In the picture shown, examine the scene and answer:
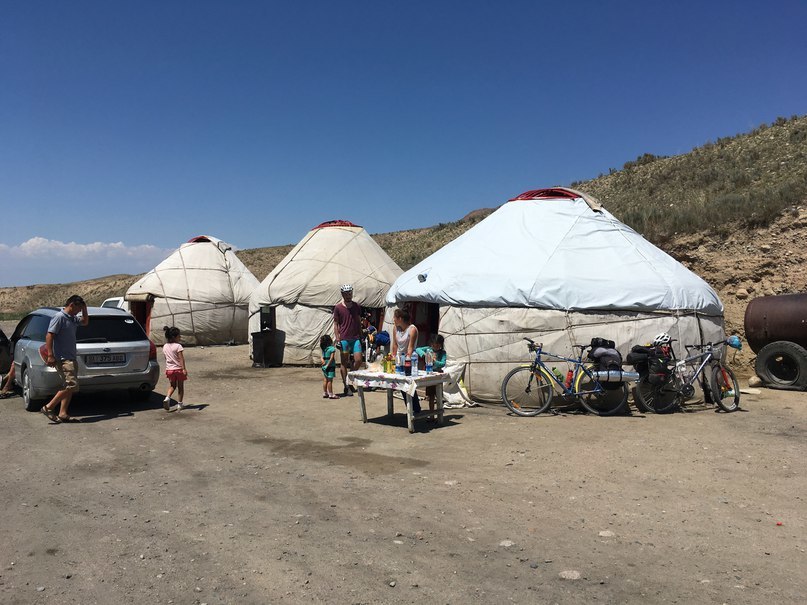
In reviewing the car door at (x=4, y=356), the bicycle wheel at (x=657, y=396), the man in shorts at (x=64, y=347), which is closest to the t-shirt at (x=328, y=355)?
the man in shorts at (x=64, y=347)

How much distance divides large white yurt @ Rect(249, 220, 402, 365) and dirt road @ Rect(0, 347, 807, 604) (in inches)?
257

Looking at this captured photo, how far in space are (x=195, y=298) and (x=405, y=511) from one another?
15668mm

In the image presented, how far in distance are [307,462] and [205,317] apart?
13892 millimetres

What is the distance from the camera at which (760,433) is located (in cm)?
703

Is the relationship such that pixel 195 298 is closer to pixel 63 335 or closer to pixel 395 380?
pixel 63 335

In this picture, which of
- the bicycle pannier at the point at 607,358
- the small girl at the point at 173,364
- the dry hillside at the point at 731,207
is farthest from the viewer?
the dry hillside at the point at 731,207

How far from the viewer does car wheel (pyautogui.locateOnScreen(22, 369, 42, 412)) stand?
834 centimetres

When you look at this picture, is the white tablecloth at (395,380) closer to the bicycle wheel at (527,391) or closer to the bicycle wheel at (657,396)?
the bicycle wheel at (527,391)

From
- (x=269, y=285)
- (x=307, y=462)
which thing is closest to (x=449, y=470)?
(x=307, y=462)

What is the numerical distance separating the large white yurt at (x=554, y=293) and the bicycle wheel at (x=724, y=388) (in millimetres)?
598

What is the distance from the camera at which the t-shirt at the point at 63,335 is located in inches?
296

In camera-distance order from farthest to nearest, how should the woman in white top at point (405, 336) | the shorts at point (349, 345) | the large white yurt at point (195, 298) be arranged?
1. the large white yurt at point (195, 298)
2. the shorts at point (349, 345)
3. the woman in white top at point (405, 336)

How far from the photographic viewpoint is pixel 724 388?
8.60 metres

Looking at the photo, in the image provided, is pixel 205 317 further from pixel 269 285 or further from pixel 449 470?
pixel 449 470
